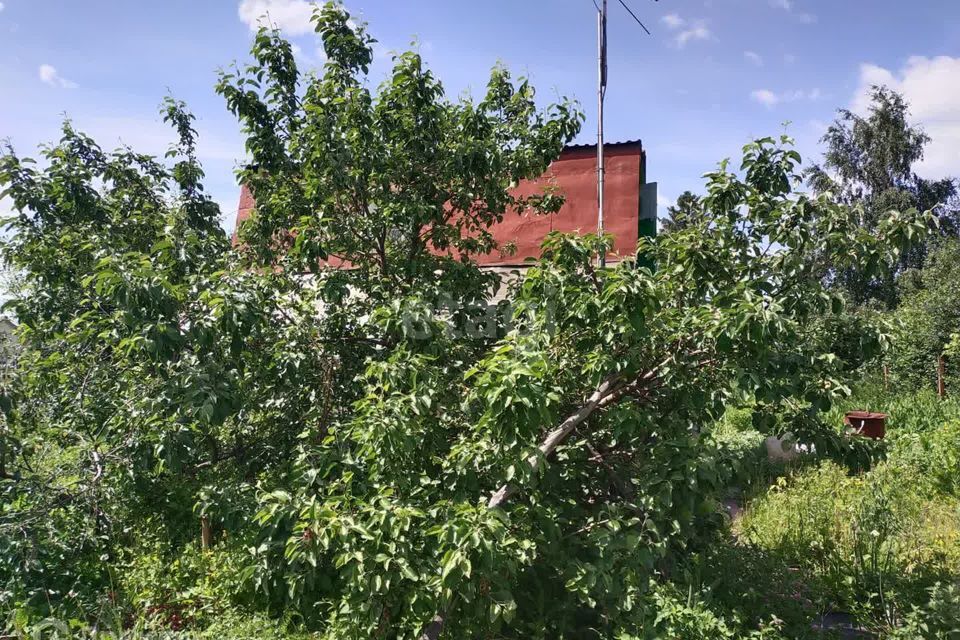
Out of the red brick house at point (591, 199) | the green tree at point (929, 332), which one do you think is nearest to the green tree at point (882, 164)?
the green tree at point (929, 332)

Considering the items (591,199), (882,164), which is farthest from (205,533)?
(882,164)

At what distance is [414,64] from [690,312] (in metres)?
Answer: 2.73

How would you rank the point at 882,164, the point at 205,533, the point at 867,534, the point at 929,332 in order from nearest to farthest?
the point at 867,534 < the point at 205,533 < the point at 929,332 < the point at 882,164

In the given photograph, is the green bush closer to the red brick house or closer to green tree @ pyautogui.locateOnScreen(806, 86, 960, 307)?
the red brick house

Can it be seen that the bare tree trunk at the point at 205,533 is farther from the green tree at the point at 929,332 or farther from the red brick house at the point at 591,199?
the green tree at the point at 929,332

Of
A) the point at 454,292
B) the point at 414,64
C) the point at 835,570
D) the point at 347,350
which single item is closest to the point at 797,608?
the point at 835,570

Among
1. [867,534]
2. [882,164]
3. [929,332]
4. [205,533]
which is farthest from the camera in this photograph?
[882,164]

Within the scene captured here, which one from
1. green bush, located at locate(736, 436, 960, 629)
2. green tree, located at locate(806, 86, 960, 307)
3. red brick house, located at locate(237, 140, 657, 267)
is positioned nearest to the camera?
green bush, located at locate(736, 436, 960, 629)

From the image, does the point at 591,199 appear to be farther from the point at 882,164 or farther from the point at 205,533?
the point at 882,164

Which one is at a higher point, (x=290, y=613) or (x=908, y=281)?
(x=908, y=281)

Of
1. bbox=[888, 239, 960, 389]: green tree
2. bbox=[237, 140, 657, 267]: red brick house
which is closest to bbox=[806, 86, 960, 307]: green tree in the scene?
bbox=[888, 239, 960, 389]: green tree

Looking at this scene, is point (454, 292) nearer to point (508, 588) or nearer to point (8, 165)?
point (508, 588)

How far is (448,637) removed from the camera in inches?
145

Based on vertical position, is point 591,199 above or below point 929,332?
above
